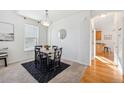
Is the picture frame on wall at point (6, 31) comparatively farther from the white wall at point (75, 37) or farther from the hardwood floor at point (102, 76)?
the hardwood floor at point (102, 76)

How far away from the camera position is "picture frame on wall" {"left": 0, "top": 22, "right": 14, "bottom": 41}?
9.82ft

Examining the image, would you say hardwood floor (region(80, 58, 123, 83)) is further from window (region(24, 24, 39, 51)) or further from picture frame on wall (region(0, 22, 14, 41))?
picture frame on wall (region(0, 22, 14, 41))

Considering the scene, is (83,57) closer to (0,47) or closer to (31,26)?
(31,26)

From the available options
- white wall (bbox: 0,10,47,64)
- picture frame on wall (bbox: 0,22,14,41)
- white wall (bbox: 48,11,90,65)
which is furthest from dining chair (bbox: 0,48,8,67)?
white wall (bbox: 48,11,90,65)

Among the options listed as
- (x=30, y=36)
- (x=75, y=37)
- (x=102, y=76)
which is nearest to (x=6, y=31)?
(x=30, y=36)

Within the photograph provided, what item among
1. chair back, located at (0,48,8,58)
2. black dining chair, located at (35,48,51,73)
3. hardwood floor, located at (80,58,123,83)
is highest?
chair back, located at (0,48,8,58)

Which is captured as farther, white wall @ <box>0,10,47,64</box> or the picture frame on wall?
white wall @ <box>0,10,47,64</box>

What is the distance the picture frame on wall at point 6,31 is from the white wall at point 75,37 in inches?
57.7

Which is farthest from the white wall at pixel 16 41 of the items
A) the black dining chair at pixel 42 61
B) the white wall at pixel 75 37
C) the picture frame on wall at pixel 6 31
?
the black dining chair at pixel 42 61

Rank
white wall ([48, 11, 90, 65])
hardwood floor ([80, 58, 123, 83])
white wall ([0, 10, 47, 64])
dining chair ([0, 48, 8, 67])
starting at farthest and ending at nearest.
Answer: white wall ([48, 11, 90, 65]) < white wall ([0, 10, 47, 64]) < dining chair ([0, 48, 8, 67]) < hardwood floor ([80, 58, 123, 83])

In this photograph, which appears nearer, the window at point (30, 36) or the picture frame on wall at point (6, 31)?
the picture frame on wall at point (6, 31)

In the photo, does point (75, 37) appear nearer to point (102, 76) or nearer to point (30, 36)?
point (102, 76)

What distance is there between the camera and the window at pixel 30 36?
→ 12.9ft

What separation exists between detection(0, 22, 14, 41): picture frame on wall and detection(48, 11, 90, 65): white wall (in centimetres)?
147
